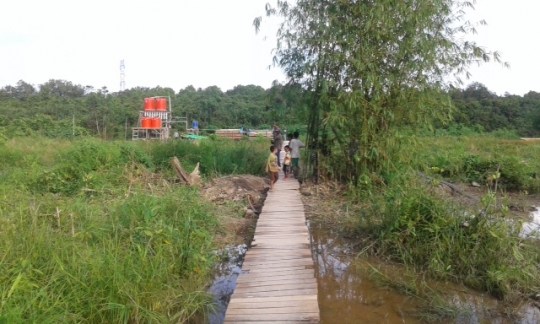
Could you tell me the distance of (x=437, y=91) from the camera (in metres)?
7.84

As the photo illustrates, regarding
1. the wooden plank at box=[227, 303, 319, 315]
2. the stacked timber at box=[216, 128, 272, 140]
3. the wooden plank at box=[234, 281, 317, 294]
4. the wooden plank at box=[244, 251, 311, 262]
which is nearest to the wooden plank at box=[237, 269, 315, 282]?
the wooden plank at box=[234, 281, 317, 294]

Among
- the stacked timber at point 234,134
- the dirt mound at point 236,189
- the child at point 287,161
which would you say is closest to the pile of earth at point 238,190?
the dirt mound at point 236,189

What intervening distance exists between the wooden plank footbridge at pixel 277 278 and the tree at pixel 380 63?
2.39m

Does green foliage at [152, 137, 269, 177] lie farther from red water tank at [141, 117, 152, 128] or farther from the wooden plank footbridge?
red water tank at [141, 117, 152, 128]

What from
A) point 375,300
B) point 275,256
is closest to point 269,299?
point 275,256

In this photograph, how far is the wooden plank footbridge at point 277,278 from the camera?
3.54m

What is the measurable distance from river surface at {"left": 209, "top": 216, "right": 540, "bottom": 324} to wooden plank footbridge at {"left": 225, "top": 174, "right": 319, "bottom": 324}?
0.34 meters

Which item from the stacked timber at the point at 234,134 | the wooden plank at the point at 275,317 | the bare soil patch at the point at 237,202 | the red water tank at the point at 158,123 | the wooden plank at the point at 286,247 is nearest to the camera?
the wooden plank at the point at 275,317

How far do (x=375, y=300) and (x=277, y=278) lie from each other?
1079 millimetres

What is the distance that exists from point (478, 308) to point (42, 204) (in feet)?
17.8

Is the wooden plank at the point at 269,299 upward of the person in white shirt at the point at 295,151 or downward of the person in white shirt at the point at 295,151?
downward

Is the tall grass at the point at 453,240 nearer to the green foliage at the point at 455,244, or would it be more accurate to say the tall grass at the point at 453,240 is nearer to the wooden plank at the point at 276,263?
the green foliage at the point at 455,244

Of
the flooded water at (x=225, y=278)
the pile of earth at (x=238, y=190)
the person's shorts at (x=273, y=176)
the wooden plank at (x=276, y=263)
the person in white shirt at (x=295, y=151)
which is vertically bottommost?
the flooded water at (x=225, y=278)

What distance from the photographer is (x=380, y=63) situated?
8.00 metres
